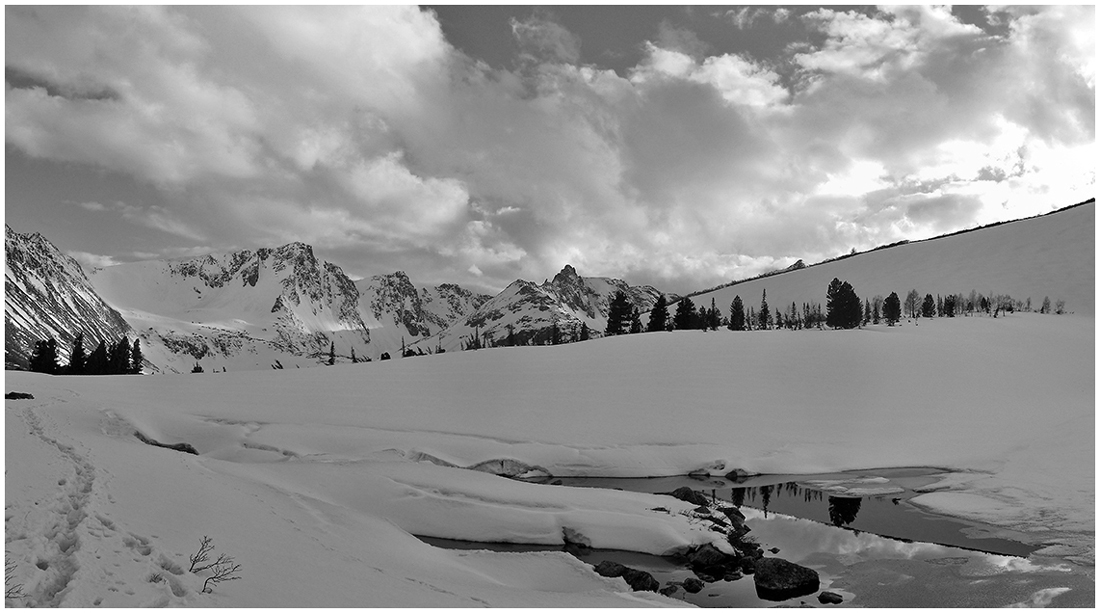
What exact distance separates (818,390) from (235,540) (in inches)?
1365

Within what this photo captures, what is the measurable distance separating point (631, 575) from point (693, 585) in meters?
1.38

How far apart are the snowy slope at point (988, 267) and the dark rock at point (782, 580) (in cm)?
13097

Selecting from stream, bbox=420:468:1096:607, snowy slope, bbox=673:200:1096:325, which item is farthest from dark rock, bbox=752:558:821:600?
snowy slope, bbox=673:200:1096:325

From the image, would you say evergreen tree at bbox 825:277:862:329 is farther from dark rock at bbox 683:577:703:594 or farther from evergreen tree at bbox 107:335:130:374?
evergreen tree at bbox 107:335:130:374

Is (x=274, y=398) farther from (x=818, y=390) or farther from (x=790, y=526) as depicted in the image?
(x=818, y=390)

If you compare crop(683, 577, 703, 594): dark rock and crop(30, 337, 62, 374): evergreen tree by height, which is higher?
crop(30, 337, 62, 374): evergreen tree

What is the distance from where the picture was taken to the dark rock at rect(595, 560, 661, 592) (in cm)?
1330

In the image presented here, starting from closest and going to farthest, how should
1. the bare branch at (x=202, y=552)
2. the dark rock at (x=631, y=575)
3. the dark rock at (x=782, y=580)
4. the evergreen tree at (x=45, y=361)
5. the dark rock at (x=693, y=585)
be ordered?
1. the bare branch at (x=202, y=552)
2. the dark rock at (x=782, y=580)
3. the dark rock at (x=631, y=575)
4. the dark rock at (x=693, y=585)
5. the evergreen tree at (x=45, y=361)

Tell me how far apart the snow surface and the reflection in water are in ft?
8.11

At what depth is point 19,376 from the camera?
41406 millimetres

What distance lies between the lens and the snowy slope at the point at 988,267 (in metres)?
132

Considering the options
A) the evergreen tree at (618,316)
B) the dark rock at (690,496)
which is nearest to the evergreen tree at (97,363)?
the evergreen tree at (618,316)

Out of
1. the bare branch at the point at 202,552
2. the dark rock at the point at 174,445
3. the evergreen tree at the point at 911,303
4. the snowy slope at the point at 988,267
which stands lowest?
the dark rock at the point at 174,445

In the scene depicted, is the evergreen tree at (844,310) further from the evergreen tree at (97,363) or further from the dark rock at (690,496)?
the evergreen tree at (97,363)
